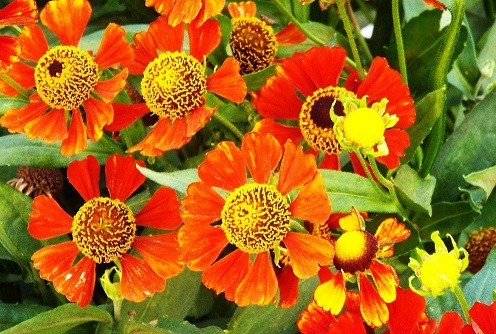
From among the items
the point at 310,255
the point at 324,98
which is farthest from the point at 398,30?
the point at 310,255

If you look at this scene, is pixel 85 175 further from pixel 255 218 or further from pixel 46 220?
pixel 255 218

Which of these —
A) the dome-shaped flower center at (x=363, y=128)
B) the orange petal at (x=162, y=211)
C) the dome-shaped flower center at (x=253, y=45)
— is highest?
the dome-shaped flower center at (x=363, y=128)

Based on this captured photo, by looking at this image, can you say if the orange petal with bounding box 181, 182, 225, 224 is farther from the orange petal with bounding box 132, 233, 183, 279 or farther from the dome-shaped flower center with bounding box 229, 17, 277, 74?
the dome-shaped flower center with bounding box 229, 17, 277, 74

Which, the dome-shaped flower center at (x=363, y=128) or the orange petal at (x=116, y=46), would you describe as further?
the orange petal at (x=116, y=46)

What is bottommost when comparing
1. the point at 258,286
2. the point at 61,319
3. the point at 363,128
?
the point at 61,319

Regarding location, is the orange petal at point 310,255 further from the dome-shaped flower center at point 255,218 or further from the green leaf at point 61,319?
the green leaf at point 61,319

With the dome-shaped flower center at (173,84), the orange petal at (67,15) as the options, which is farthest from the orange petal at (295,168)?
the orange petal at (67,15)
